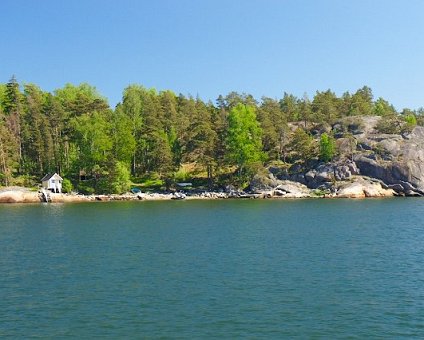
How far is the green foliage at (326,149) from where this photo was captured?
121312 millimetres

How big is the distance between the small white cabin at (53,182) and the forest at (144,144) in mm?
1856

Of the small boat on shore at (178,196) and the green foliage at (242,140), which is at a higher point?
the green foliage at (242,140)

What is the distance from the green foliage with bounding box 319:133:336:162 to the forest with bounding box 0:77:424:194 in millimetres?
274

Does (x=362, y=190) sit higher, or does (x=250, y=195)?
(x=362, y=190)

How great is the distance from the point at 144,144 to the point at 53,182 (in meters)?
27.3

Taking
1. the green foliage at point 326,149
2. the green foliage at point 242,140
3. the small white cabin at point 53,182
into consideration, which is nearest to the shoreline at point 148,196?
the small white cabin at point 53,182

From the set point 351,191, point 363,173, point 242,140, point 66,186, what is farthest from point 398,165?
point 66,186

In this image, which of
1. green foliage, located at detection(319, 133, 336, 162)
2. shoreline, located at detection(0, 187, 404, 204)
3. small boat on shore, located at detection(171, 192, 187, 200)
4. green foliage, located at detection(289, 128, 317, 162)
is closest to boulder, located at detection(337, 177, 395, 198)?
shoreline, located at detection(0, 187, 404, 204)

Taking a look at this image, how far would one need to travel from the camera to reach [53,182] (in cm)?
11288

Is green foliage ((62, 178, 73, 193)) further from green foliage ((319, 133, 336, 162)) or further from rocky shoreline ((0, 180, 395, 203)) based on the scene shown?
green foliage ((319, 133, 336, 162))

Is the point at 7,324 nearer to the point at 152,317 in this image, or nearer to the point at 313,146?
the point at 152,317

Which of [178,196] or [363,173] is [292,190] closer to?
[363,173]

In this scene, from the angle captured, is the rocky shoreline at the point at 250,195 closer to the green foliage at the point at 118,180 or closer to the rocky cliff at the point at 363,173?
the rocky cliff at the point at 363,173

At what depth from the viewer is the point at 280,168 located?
12338 cm
